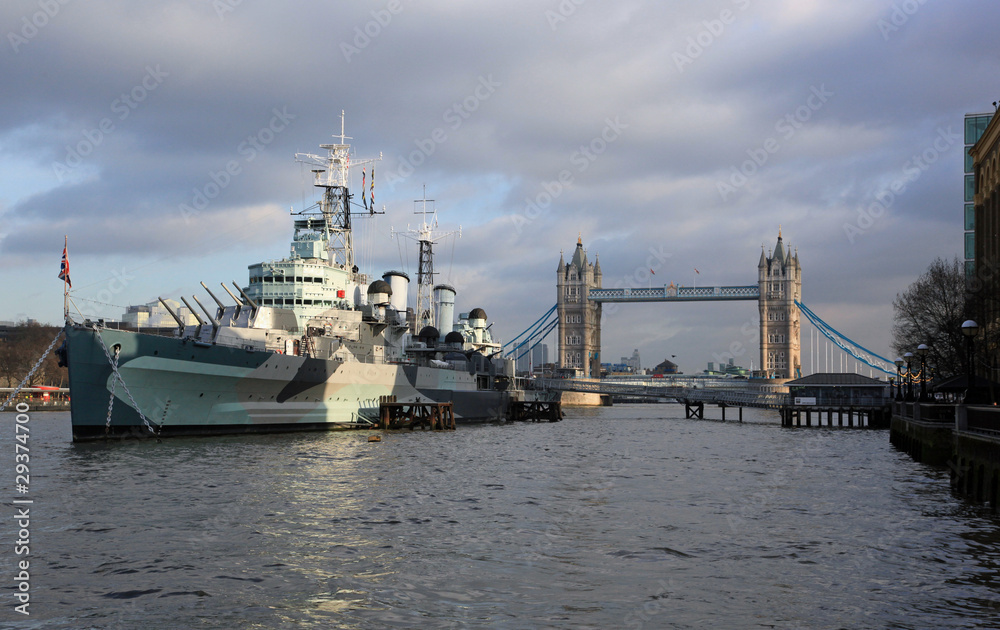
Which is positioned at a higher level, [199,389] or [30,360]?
[30,360]

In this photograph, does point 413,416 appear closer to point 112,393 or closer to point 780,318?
point 112,393

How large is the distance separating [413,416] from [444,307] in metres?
19.3

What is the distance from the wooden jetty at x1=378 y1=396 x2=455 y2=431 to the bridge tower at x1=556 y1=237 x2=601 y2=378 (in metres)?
111

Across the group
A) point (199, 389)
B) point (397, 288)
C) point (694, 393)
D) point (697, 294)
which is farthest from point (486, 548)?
point (697, 294)

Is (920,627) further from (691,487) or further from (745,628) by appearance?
(691,487)

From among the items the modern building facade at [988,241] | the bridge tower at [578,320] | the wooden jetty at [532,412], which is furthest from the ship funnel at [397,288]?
the bridge tower at [578,320]

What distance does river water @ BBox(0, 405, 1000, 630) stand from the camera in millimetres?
8594

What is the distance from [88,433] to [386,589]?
20.4m

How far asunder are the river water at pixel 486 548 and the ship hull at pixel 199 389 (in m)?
4.06

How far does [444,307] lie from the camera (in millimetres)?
58938

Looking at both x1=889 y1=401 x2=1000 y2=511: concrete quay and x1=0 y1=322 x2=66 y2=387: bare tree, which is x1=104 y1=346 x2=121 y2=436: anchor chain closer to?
x1=889 y1=401 x2=1000 y2=511: concrete quay

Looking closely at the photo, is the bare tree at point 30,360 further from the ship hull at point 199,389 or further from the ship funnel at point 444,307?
the ship hull at point 199,389

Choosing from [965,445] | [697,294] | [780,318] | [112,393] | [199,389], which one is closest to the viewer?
[965,445]

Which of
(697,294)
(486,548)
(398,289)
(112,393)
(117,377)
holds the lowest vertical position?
(486,548)
